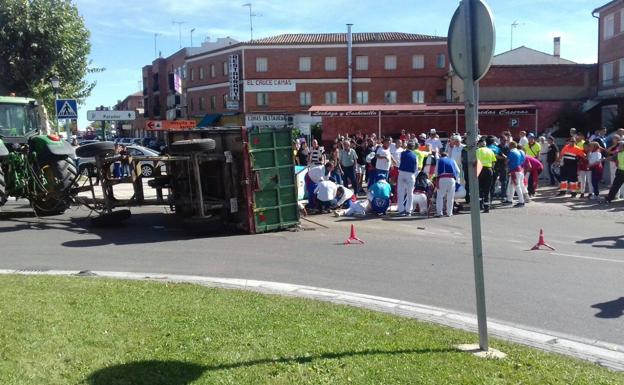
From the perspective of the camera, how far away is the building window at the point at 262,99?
209ft

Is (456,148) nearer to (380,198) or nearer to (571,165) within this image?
(380,198)

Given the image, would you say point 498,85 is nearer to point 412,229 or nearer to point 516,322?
point 412,229

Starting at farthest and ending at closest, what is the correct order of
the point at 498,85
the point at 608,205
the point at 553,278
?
the point at 498,85
the point at 608,205
the point at 553,278

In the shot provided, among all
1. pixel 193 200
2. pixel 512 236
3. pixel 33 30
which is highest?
pixel 33 30

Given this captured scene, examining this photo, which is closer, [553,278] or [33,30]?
[553,278]

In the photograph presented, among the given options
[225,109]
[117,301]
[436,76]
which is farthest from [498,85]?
[117,301]

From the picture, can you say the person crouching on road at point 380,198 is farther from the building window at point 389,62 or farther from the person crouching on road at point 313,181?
the building window at point 389,62

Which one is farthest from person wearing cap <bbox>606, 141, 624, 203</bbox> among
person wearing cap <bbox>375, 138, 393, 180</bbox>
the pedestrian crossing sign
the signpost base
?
the pedestrian crossing sign

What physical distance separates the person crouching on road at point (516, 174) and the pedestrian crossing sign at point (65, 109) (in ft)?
45.1

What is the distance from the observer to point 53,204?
48.0 feet

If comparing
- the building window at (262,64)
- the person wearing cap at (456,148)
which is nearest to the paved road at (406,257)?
the person wearing cap at (456,148)

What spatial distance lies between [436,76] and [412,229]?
52310 millimetres

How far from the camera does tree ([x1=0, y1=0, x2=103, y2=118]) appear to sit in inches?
1163

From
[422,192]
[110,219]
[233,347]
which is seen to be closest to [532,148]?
[422,192]
